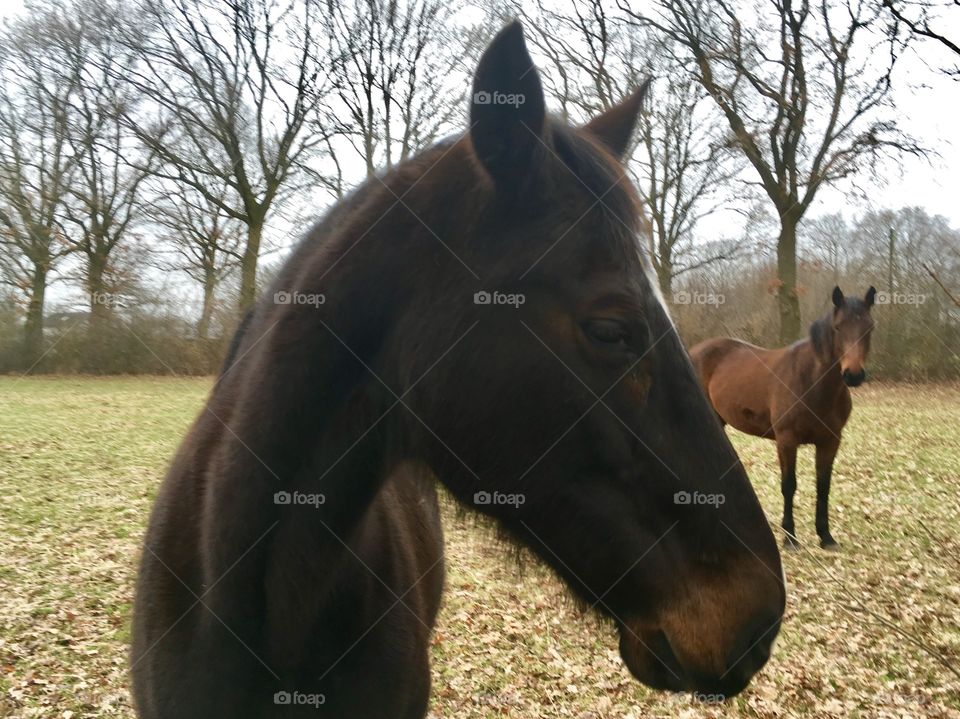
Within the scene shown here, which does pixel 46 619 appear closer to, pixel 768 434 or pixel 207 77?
pixel 768 434

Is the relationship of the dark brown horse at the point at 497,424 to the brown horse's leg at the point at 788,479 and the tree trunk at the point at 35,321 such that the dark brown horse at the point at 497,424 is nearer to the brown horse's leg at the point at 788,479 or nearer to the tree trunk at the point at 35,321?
the brown horse's leg at the point at 788,479

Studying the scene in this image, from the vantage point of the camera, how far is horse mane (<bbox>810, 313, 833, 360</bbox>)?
8.52m

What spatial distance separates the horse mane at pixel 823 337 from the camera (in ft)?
28.0

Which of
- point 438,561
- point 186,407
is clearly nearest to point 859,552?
point 438,561

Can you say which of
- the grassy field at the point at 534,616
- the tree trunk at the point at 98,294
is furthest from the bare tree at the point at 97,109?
the grassy field at the point at 534,616

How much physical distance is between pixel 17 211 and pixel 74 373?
611cm

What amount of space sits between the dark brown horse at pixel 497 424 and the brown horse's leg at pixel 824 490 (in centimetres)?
707

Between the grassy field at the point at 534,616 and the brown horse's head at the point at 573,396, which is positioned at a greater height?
the brown horse's head at the point at 573,396

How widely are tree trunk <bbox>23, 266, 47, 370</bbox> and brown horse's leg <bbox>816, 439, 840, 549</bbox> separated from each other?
2446 centimetres

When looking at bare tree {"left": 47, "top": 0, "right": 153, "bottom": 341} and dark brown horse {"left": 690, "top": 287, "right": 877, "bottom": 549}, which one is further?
bare tree {"left": 47, "top": 0, "right": 153, "bottom": 341}

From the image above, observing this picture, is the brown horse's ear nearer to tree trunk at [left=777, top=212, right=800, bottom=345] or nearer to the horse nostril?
the horse nostril

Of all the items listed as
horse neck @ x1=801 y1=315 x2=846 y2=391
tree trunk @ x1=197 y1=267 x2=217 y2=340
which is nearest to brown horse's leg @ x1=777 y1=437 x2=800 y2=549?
horse neck @ x1=801 y1=315 x2=846 y2=391

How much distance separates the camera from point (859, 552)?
754 centimetres

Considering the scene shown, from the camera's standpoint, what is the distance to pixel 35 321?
2381 cm
